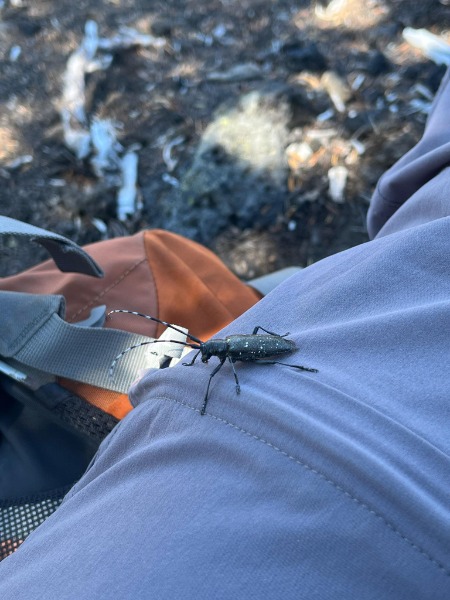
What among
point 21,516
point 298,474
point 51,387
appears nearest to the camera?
point 298,474

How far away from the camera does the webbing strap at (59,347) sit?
172cm

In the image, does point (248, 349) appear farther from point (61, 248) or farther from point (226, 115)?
point (226, 115)

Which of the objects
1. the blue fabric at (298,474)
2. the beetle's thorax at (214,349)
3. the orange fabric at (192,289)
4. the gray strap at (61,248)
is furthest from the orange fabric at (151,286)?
the blue fabric at (298,474)

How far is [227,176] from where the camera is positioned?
365 cm

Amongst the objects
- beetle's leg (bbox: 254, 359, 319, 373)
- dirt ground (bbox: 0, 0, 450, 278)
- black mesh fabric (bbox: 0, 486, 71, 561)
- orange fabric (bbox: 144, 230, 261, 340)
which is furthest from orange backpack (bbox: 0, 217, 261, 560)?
dirt ground (bbox: 0, 0, 450, 278)

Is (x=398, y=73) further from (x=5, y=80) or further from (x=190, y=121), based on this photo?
(x=5, y=80)

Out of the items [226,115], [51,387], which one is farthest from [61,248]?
[226,115]

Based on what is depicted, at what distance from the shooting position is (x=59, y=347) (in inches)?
69.3

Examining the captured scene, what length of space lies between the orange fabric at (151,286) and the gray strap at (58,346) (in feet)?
0.67

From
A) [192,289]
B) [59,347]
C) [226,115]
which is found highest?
[226,115]

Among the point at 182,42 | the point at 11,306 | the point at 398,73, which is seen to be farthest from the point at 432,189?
the point at 182,42

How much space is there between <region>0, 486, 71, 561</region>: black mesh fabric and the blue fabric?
1.25 ft

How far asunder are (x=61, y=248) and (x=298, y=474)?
1.28 metres

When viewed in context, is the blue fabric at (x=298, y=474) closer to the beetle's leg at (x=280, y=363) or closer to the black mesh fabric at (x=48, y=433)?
the beetle's leg at (x=280, y=363)
